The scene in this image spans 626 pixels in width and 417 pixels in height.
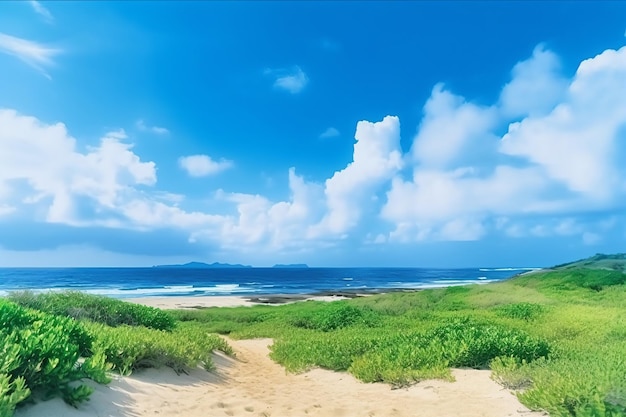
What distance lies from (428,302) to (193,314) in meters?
16.2

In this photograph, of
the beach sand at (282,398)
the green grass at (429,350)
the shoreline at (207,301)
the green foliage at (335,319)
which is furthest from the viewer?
the shoreline at (207,301)

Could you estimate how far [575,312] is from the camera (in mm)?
19781

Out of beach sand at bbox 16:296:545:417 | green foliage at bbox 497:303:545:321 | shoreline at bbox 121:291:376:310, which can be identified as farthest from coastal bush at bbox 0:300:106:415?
shoreline at bbox 121:291:376:310

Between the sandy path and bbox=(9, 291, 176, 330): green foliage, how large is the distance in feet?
20.6

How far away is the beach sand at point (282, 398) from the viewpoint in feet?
25.6

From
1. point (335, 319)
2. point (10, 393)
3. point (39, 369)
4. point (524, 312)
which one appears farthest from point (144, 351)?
point (524, 312)

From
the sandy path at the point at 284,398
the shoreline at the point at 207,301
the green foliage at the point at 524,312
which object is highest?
the green foliage at the point at 524,312

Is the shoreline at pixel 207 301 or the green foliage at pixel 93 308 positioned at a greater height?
the green foliage at pixel 93 308

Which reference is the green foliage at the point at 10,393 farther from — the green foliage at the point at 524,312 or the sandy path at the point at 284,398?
the green foliage at the point at 524,312

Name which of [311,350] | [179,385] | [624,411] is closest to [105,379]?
[179,385]

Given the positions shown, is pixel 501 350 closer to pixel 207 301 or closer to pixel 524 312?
pixel 524 312

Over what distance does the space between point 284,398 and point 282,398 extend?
0.05m

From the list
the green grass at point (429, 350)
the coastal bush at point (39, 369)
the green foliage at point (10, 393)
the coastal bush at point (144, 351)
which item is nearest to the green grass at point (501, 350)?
the green grass at point (429, 350)

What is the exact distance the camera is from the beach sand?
25.6 ft
